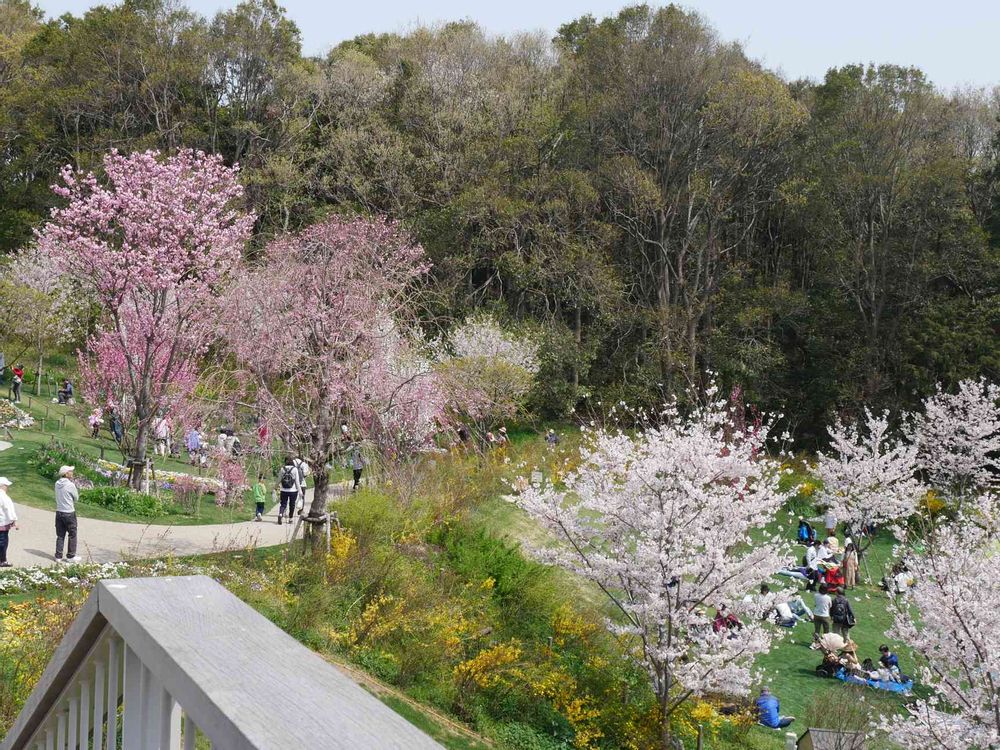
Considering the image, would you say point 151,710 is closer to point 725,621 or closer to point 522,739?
point 522,739

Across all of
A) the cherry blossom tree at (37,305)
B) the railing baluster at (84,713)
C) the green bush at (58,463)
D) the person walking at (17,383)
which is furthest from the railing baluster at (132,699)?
the person walking at (17,383)

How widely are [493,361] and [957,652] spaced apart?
16.4 meters

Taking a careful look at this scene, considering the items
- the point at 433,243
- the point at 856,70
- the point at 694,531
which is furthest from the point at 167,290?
the point at 856,70

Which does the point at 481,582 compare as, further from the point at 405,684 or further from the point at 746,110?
the point at 746,110

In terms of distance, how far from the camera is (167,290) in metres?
16.5

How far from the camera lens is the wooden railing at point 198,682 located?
1058 mm

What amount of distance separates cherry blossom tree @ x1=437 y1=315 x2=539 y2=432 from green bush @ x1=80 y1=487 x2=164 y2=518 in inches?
318

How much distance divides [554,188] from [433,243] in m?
4.87

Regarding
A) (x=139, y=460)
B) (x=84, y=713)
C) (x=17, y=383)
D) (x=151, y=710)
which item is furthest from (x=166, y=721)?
(x=17, y=383)

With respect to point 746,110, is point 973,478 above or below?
below

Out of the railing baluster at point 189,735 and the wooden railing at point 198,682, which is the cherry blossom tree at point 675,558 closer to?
the wooden railing at point 198,682

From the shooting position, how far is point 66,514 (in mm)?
10984

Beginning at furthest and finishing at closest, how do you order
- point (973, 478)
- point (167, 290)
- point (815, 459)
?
point (815, 459) < point (973, 478) < point (167, 290)

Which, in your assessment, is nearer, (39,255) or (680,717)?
(680,717)
